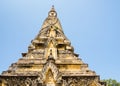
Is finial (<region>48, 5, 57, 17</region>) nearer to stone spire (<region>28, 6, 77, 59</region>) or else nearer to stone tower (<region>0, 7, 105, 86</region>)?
stone spire (<region>28, 6, 77, 59</region>)

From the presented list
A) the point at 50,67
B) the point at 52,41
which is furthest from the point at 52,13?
the point at 50,67

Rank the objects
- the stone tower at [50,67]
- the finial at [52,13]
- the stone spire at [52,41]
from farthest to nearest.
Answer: the finial at [52,13], the stone spire at [52,41], the stone tower at [50,67]

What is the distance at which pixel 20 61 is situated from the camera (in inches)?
602

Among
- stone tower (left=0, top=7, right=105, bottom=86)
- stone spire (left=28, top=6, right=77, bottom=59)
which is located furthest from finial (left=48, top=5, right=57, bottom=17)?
stone tower (left=0, top=7, right=105, bottom=86)

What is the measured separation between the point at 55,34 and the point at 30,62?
2602mm

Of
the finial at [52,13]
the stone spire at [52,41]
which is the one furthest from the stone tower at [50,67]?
the finial at [52,13]

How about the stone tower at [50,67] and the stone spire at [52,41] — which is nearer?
the stone tower at [50,67]

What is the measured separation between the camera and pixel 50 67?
562 inches

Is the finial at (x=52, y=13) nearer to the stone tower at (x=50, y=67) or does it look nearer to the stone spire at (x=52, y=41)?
the stone spire at (x=52, y=41)

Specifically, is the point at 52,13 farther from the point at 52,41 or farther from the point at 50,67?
the point at 50,67

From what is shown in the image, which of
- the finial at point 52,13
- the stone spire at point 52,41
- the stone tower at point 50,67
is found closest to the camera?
the stone tower at point 50,67

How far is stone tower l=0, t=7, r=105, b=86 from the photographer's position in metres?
14.2

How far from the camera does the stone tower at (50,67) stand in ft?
46.5

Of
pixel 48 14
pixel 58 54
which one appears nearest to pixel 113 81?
pixel 48 14
